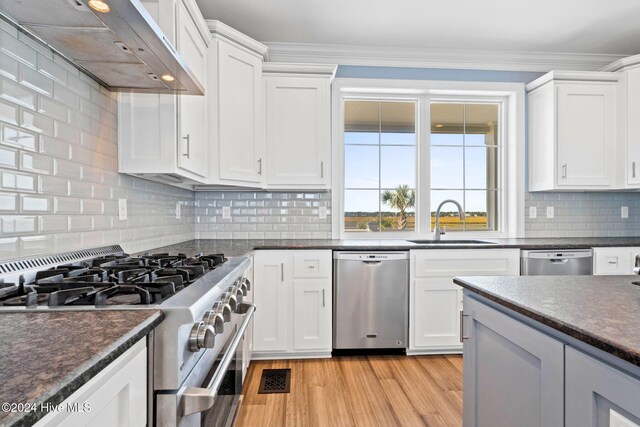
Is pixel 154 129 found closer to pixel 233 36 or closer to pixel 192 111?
pixel 192 111

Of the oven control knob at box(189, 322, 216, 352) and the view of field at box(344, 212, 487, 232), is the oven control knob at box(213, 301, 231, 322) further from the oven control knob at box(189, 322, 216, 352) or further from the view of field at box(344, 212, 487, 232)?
the view of field at box(344, 212, 487, 232)

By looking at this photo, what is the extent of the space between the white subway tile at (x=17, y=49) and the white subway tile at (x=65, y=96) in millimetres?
133

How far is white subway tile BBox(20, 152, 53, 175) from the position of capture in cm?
123

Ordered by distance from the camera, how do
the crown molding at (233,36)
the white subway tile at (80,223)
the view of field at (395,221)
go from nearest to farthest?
the white subway tile at (80,223) < the crown molding at (233,36) < the view of field at (395,221)

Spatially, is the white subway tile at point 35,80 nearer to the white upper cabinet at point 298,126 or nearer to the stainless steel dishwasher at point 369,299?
the white upper cabinet at point 298,126

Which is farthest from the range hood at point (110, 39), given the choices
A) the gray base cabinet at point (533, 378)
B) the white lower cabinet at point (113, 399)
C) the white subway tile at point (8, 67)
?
the gray base cabinet at point (533, 378)

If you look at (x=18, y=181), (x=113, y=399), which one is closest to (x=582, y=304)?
(x=113, y=399)

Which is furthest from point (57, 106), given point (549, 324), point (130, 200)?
point (549, 324)

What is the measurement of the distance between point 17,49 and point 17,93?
15cm

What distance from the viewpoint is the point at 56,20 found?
3.61 feet

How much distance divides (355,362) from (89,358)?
7.52 ft

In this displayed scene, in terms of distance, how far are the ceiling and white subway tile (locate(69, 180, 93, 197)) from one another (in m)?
1.61

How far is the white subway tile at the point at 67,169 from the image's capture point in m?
1.39

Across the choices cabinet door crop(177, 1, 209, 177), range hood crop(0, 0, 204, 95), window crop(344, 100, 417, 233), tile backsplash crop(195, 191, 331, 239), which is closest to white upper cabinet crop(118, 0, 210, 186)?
cabinet door crop(177, 1, 209, 177)
